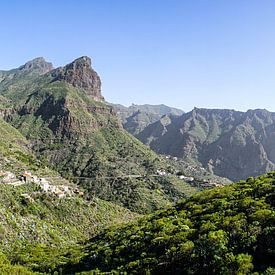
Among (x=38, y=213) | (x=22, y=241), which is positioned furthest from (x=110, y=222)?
(x=22, y=241)

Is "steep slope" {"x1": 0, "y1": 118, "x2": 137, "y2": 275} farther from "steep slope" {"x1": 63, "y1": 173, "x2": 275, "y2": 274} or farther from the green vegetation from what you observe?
"steep slope" {"x1": 63, "y1": 173, "x2": 275, "y2": 274}

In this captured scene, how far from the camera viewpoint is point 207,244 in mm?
37250

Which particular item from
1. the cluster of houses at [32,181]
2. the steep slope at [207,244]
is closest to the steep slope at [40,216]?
the cluster of houses at [32,181]

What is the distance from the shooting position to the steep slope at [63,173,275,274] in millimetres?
33938

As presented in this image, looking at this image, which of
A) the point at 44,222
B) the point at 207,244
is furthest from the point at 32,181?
the point at 207,244

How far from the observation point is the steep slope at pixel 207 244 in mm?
33938

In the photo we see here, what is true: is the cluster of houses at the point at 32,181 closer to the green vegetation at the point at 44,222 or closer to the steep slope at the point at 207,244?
the green vegetation at the point at 44,222

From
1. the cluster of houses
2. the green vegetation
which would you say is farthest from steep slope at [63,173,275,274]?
the cluster of houses

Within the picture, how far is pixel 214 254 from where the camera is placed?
116ft

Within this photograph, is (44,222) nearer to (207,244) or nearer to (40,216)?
(40,216)

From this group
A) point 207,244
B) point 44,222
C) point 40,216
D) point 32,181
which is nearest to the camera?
point 207,244

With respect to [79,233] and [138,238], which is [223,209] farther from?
[79,233]

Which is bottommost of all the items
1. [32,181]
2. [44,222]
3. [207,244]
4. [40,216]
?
[44,222]

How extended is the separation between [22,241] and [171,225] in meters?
52.1
